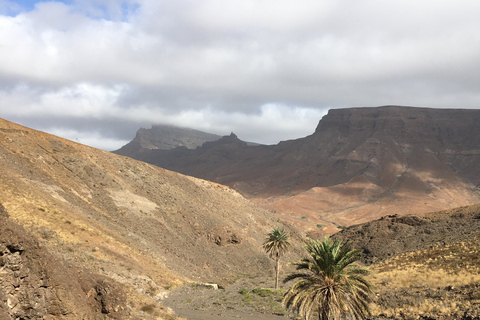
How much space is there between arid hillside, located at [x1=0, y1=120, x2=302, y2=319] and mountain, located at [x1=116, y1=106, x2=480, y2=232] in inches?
2297

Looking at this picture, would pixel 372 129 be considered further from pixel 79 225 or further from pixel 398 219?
pixel 79 225

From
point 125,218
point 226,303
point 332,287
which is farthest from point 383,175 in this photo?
point 332,287

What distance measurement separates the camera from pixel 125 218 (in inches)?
1812

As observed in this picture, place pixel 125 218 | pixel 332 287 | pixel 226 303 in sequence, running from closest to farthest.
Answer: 1. pixel 332 287
2. pixel 226 303
3. pixel 125 218

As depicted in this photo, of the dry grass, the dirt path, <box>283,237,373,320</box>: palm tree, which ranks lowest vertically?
the dirt path

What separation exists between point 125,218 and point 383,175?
143m

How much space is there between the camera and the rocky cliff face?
12.5 meters

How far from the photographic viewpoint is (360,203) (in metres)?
142

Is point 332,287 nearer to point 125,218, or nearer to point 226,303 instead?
point 226,303

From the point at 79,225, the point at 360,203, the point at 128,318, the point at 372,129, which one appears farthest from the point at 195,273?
the point at 372,129

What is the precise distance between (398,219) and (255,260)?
120 feet

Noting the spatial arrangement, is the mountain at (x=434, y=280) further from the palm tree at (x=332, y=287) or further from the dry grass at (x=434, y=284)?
the palm tree at (x=332, y=287)

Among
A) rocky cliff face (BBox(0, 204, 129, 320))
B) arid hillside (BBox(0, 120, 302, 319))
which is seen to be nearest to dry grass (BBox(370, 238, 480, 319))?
arid hillside (BBox(0, 120, 302, 319))

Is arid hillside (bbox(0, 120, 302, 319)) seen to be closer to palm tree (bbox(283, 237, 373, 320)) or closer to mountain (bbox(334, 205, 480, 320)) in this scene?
palm tree (bbox(283, 237, 373, 320))
